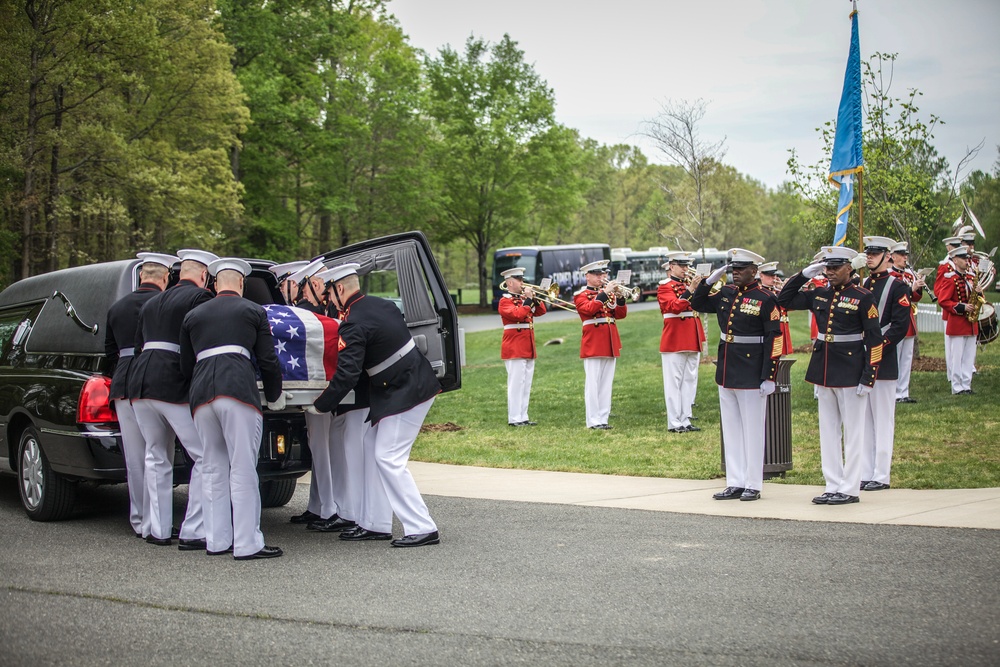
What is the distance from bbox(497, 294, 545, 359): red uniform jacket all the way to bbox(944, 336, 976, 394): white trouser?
5763mm

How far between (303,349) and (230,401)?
34.9 inches

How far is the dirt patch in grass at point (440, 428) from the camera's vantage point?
14102mm

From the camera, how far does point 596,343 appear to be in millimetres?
14109

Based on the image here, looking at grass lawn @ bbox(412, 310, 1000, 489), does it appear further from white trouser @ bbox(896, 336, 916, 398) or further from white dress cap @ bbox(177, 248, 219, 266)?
white dress cap @ bbox(177, 248, 219, 266)

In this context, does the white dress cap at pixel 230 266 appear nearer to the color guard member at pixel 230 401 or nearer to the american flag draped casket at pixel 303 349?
the color guard member at pixel 230 401

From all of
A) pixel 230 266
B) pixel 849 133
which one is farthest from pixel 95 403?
pixel 849 133

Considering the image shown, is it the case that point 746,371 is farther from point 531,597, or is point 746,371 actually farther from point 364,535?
point 531,597

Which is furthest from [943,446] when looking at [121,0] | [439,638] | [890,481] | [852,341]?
[121,0]

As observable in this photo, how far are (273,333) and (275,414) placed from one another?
2.17ft

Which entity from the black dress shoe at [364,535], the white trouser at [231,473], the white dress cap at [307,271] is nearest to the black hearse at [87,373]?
the white dress cap at [307,271]

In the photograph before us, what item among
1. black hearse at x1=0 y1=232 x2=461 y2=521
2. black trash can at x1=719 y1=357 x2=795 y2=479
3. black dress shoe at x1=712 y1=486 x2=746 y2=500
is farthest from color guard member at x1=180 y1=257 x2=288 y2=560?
black trash can at x1=719 y1=357 x2=795 y2=479

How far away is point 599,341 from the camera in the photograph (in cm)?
1410

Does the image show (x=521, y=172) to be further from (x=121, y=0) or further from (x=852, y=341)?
(x=852, y=341)

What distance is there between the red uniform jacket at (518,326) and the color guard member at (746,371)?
5.83 metres
